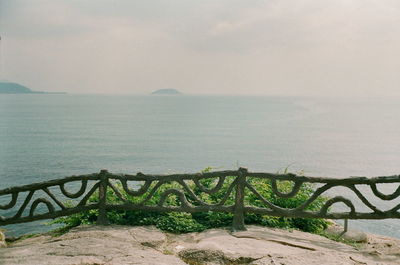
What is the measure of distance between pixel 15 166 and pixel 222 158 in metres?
26.5

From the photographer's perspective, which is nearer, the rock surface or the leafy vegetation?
the rock surface

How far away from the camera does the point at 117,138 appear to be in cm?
7788

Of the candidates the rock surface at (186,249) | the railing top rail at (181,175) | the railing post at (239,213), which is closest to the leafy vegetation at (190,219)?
the rock surface at (186,249)

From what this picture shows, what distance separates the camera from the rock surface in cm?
768

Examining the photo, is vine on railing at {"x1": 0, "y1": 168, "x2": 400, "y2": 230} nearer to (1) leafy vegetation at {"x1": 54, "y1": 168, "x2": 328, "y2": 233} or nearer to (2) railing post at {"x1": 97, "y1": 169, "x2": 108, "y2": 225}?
(2) railing post at {"x1": 97, "y1": 169, "x2": 108, "y2": 225}

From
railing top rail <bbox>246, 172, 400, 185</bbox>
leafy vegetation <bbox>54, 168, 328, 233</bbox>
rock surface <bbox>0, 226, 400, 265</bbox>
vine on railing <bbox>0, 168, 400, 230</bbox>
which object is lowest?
rock surface <bbox>0, 226, 400, 265</bbox>

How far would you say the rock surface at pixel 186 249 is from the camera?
7.68 m

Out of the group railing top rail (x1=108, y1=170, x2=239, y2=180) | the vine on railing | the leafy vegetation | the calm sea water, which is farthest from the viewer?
the calm sea water

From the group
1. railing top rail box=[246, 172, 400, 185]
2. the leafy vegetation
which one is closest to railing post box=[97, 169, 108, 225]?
the leafy vegetation

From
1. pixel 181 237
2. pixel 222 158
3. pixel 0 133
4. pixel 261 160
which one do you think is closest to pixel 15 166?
pixel 222 158

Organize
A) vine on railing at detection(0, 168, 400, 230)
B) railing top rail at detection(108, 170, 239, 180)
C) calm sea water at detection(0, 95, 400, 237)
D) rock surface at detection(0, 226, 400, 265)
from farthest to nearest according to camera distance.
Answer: calm sea water at detection(0, 95, 400, 237) → railing top rail at detection(108, 170, 239, 180) → vine on railing at detection(0, 168, 400, 230) → rock surface at detection(0, 226, 400, 265)

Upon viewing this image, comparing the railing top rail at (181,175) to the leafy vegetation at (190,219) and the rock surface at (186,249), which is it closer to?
the leafy vegetation at (190,219)

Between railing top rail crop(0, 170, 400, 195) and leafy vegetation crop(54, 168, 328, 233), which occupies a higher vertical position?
railing top rail crop(0, 170, 400, 195)

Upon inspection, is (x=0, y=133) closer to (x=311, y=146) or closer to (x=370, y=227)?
(x=311, y=146)
